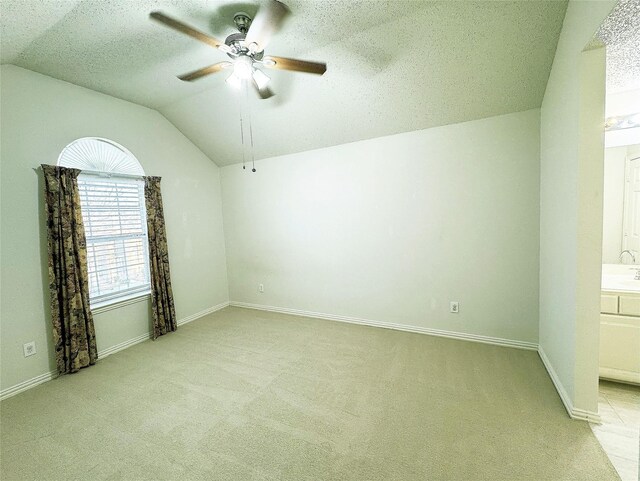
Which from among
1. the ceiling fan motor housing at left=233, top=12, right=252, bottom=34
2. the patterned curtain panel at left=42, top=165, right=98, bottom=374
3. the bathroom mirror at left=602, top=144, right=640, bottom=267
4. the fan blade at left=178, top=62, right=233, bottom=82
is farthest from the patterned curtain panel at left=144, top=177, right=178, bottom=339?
the bathroom mirror at left=602, top=144, right=640, bottom=267

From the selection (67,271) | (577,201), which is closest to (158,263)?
(67,271)

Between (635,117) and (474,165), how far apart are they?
4.05ft

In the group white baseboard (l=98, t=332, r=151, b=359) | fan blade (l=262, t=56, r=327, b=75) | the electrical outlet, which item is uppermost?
fan blade (l=262, t=56, r=327, b=75)

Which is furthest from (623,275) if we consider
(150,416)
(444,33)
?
(150,416)

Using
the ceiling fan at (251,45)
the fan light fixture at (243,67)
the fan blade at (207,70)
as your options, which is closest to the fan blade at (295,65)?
the ceiling fan at (251,45)

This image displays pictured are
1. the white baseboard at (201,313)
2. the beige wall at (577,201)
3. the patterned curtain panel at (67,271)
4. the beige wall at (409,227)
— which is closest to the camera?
the beige wall at (577,201)

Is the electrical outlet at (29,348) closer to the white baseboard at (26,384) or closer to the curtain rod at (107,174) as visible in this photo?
the white baseboard at (26,384)

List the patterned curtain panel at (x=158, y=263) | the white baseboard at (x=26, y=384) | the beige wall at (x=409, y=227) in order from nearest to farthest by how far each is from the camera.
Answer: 1. the white baseboard at (x=26, y=384)
2. the beige wall at (x=409, y=227)
3. the patterned curtain panel at (x=158, y=263)

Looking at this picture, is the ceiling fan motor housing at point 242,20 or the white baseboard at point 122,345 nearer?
the ceiling fan motor housing at point 242,20

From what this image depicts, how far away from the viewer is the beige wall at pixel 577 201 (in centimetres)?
155

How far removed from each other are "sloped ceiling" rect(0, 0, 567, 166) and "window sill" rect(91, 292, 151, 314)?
2281 mm

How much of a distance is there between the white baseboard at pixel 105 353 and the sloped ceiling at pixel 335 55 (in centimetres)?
272

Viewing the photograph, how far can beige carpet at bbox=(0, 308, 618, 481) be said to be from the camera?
59.1 inches

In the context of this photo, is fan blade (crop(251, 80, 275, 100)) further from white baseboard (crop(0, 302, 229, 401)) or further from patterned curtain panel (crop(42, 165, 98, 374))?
white baseboard (crop(0, 302, 229, 401))
